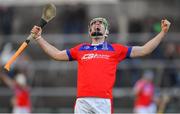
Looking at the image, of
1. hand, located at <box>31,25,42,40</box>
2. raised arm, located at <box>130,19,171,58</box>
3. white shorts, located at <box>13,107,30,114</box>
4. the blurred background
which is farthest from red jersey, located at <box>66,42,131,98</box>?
white shorts, located at <box>13,107,30,114</box>

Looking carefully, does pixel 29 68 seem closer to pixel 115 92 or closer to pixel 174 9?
pixel 115 92

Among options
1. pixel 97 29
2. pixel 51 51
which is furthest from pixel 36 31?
pixel 97 29

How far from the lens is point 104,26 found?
1071 centimetres

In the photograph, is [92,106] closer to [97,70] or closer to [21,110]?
[97,70]

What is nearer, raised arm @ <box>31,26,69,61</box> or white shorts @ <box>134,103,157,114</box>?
raised arm @ <box>31,26,69,61</box>

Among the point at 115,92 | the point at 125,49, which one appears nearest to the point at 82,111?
the point at 125,49

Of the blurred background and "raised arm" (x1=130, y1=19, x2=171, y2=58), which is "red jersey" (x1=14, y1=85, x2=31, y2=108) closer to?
the blurred background

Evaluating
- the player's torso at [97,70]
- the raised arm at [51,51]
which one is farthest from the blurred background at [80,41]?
the player's torso at [97,70]

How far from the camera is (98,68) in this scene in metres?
10.6

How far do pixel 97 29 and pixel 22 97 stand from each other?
1203 cm

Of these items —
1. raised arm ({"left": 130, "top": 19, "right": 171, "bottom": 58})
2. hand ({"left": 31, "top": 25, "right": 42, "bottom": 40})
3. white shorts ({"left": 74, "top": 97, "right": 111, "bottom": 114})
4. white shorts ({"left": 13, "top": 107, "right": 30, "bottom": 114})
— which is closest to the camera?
white shorts ({"left": 74, "top": 97, "right": 111, "bottom": 114})

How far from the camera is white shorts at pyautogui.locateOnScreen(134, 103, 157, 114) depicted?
22.0 m

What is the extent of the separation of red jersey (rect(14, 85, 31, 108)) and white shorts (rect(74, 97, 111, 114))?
1186cm

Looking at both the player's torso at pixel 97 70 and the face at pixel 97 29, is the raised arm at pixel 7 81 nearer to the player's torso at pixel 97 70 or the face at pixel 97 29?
the player's torso at pixel 97 70
